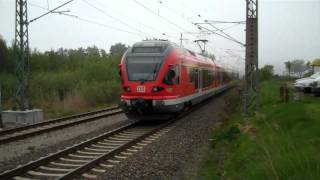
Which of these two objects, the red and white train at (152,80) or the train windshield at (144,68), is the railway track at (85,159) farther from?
the train windshield at (144,68)

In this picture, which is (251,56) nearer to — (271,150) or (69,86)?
(271,150)

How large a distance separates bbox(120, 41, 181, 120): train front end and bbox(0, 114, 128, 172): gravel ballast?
46.6 inches

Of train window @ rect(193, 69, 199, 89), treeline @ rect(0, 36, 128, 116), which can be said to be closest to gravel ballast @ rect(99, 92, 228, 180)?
train window @ rect(193, 69, 199, 89)

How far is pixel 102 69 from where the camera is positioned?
37844mm

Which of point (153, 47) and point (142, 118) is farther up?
point (153, 47)

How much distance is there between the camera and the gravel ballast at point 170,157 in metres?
9.00

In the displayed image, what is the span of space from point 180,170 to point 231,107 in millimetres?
13938

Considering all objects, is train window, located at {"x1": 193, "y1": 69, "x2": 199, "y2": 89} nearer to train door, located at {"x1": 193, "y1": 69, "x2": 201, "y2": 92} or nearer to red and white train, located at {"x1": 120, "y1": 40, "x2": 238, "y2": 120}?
train door, located at {"x1": 193, "y1": 69, "x2": 201, "y2": 92}

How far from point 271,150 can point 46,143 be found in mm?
7882

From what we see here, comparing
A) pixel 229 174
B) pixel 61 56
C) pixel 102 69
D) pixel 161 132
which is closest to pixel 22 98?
pixel 161 132

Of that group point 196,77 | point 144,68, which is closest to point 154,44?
point 144,68

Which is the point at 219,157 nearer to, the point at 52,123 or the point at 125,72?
the point at 125,72

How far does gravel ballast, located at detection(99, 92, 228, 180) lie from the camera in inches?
354

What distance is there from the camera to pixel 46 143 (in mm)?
12945
